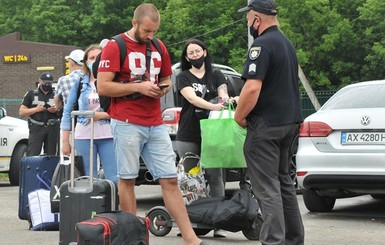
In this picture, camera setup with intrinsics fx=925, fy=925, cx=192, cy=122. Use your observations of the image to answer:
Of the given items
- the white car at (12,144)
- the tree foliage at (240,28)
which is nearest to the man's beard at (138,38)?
the white car at (12,144)

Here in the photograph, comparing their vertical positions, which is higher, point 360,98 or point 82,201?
point 360,98

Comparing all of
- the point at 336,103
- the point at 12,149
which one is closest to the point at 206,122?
→ the point at 336,103

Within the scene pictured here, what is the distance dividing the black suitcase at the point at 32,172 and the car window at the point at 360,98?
10.3 feet

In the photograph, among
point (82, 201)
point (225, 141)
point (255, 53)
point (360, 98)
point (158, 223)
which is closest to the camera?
point (255, 53)

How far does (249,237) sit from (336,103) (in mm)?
2715

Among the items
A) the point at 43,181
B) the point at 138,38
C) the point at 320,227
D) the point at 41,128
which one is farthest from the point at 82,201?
the point at 41,128

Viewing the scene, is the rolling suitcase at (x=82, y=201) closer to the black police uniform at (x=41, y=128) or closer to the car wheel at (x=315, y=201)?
the car wheel at (x=315, y=201)

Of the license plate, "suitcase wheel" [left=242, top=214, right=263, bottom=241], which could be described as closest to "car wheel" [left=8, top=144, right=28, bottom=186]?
the license plate

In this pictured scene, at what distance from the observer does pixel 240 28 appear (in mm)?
49625

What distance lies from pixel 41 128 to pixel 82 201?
24.0 feet

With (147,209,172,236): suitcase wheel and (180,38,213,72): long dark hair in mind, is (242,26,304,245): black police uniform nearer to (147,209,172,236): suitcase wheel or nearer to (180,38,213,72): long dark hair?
(147,209,172,236): suitcase wheel

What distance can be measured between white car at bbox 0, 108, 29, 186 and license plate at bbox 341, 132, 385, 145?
7712 mm

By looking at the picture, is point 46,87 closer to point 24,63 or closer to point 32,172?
point 32,172

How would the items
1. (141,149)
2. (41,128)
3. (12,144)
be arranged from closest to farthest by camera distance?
(141,149) < (41,128) < (12,144)
